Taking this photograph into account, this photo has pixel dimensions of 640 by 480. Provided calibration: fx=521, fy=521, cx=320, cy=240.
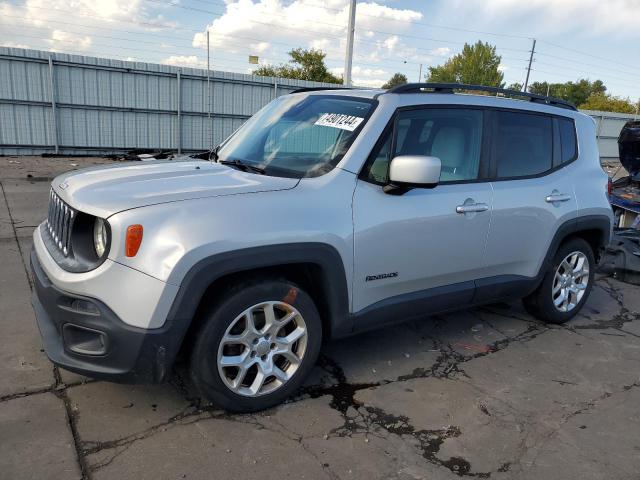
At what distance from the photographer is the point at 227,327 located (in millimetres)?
2705

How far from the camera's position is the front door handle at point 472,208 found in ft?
11.5

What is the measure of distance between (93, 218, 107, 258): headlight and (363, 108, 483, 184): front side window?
1.49m

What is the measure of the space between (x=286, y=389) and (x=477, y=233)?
66.8 inches

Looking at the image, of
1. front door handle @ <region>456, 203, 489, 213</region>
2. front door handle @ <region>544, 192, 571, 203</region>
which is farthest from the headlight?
front door handle @ <region>544, 192, 571, 203</region>

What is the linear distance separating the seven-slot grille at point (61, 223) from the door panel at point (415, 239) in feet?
5.11

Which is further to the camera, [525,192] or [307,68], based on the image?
[307,68]

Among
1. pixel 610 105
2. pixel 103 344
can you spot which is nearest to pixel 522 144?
pixel 103 344

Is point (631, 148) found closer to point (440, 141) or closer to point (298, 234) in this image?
point (440, 141)

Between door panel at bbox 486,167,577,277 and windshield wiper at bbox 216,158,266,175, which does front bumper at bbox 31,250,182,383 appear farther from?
door panel at bbox 486,167,577,277

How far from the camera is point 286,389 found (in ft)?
9.91

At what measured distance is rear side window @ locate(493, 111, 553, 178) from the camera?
3889 mm

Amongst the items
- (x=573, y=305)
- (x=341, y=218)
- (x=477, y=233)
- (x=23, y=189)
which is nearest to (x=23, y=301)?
(x=341, y=218)

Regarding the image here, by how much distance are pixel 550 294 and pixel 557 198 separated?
0.85m

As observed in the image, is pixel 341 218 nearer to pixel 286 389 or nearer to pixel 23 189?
pixel 286 389
